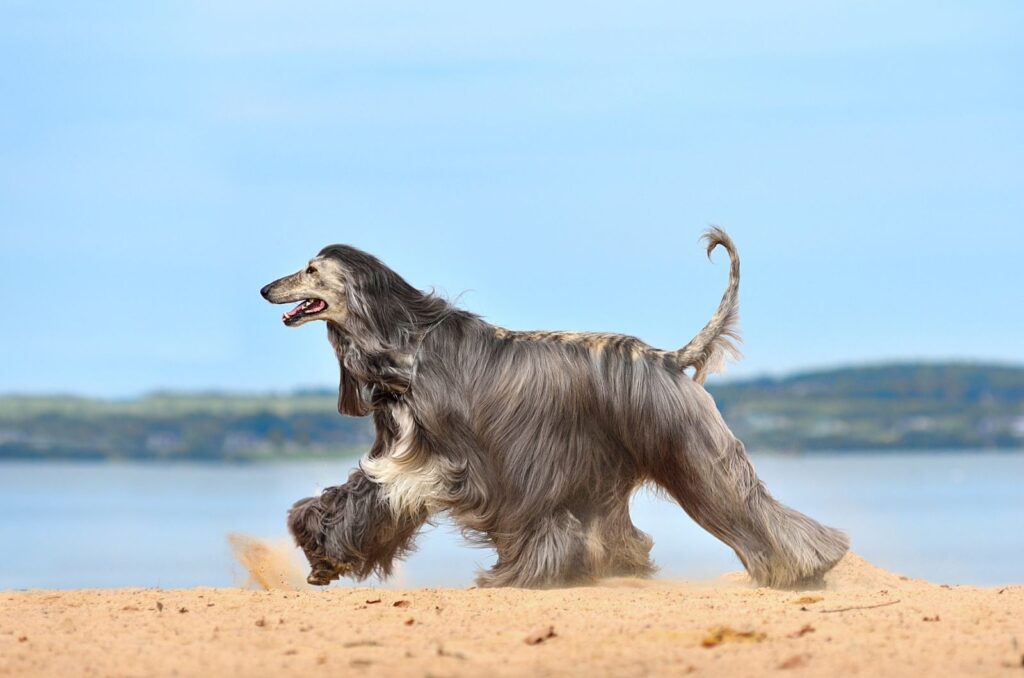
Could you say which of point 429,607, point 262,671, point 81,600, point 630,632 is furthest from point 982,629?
point 81,600

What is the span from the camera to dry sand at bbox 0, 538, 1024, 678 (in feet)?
20.5

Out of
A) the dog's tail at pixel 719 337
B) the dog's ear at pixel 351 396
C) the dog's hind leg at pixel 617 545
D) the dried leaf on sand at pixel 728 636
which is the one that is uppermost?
the dog's tail at pixel 719 337

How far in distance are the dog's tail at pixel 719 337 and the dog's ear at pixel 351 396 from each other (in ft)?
7.22

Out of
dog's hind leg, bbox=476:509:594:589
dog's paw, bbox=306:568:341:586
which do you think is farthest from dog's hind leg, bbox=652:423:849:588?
dog's paw, bbox=306:568:341:586

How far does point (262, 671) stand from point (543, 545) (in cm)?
336

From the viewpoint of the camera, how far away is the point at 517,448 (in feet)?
30.5

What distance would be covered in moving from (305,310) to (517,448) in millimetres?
1741

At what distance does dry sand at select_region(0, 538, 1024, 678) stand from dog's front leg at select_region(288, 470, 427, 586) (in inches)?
25.7

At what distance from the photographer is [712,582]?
1055cm

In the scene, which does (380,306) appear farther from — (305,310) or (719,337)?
(719,337)

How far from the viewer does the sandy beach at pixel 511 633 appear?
6258 mm

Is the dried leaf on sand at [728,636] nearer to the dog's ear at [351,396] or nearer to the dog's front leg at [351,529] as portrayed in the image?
the dog's front leg at [351,529]

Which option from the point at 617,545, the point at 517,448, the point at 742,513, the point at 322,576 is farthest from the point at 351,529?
the point at 742,513

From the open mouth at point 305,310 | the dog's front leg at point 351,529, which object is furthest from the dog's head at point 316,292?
the dog's front leg at point 351,529
